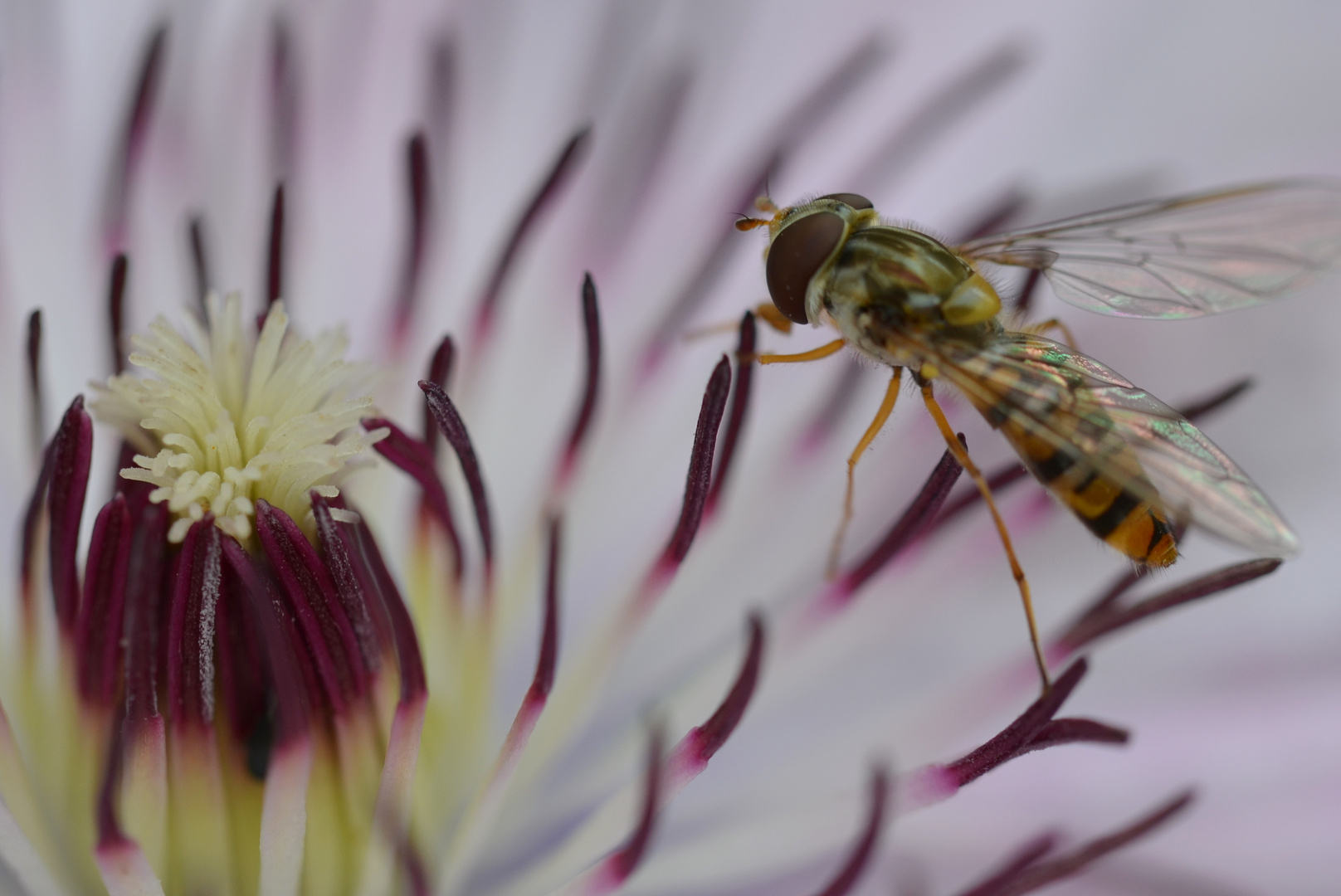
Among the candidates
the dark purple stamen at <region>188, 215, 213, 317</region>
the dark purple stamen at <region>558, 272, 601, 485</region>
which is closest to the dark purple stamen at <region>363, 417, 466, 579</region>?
the dark purple stamen at <region>558, 272, 601, 485</region>

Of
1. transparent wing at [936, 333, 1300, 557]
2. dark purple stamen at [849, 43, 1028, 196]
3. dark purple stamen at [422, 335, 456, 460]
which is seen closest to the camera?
transparent wing at [936, 333, 1300, 557]

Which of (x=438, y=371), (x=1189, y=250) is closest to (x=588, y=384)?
(x=438, y=371)

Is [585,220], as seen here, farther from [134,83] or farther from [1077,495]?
[1077,495]

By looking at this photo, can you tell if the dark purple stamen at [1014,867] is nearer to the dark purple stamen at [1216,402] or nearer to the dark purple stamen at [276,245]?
the dark purple stamen at [1216,402]

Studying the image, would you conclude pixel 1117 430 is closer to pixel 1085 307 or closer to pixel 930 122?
pixel 1085 307

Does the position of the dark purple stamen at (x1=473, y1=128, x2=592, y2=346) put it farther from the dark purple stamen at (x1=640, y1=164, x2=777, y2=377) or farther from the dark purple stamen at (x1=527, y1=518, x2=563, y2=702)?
the dark purple stamen at (x1=527, y1=518, x2=563, y2=702)

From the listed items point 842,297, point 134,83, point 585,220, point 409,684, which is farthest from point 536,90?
point 409,684
